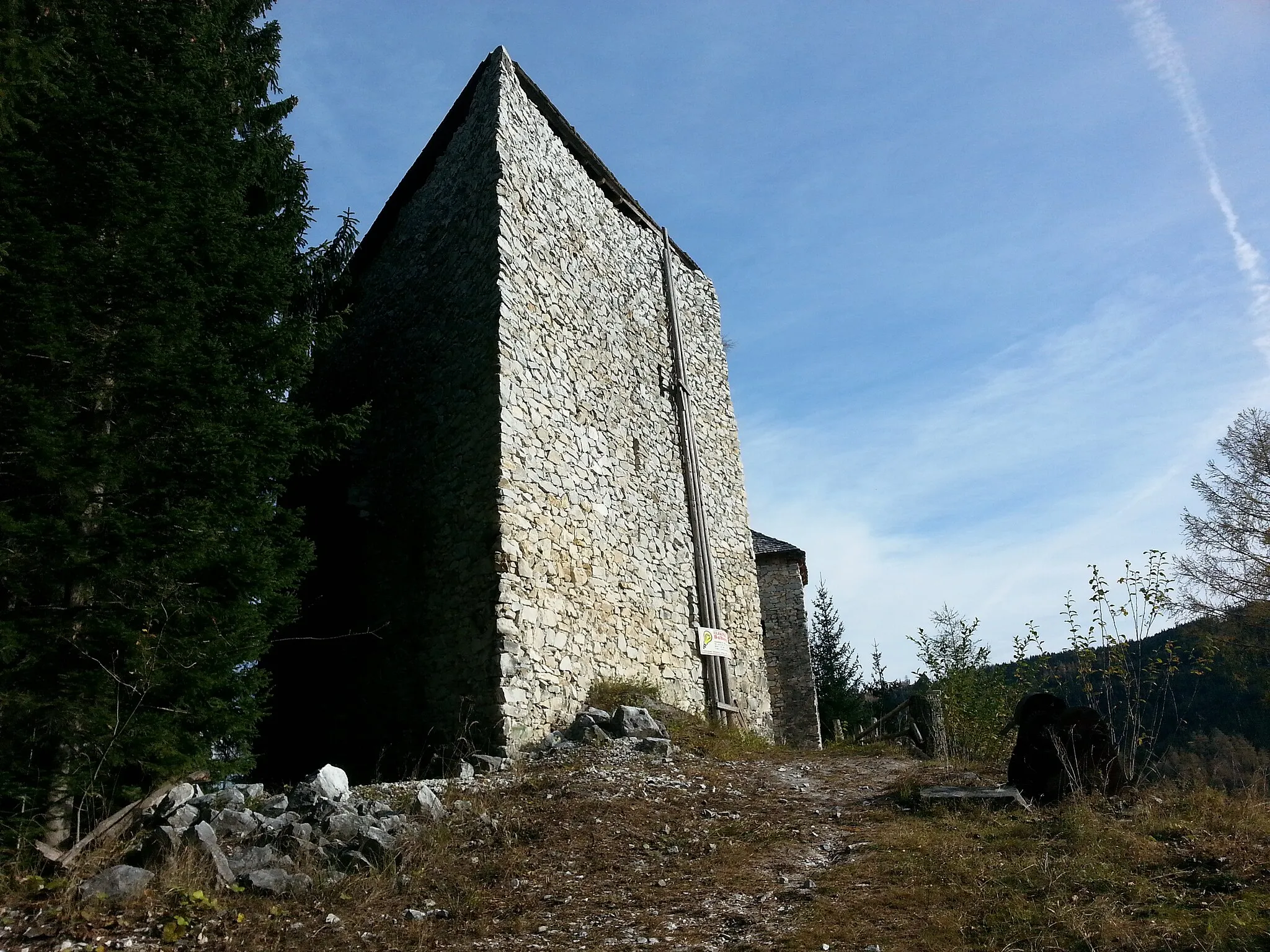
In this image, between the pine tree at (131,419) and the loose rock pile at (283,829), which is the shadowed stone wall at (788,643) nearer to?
the loose rock pile at (283,829)

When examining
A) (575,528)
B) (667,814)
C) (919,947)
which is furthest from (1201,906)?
(575,528)

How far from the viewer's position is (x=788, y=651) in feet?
59.2

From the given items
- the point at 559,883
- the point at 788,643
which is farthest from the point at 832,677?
the point at 559,883

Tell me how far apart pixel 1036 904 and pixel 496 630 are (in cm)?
543

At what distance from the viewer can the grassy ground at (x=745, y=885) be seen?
3951 mm

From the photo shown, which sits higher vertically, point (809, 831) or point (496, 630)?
point (496, 630)

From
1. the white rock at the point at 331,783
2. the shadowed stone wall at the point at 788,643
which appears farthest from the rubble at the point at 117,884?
the shadowed stone wall at the point at 788,643

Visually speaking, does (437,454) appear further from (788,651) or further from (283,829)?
(788,651)

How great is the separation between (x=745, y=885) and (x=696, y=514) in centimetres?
771

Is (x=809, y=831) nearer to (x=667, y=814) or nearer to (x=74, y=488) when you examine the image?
(x=667, y=814)

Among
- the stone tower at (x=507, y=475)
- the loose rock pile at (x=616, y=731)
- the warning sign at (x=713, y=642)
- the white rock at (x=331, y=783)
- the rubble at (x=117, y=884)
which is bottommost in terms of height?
the rubble at (x=117, y=884)

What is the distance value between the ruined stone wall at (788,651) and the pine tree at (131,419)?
40.9 ft

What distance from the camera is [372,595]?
10242 mm

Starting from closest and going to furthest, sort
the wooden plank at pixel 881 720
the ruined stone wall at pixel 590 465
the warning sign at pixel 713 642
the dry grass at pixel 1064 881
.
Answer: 1. the dry grass at pixel 1064 881
2. the ruined stone wall at pixel 590 465
3. the warning sign at pixel 713 642
4. the wooden plank at pixel 881 720
